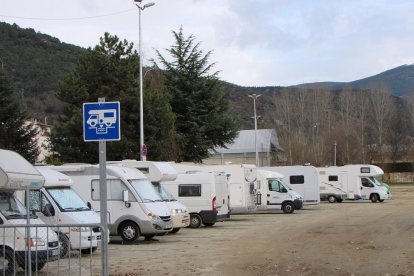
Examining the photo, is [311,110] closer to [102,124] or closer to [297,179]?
[297,179]

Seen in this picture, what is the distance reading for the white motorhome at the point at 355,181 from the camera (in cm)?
4569

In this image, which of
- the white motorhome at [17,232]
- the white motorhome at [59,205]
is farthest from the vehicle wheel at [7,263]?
the white motorhome at [59,205]

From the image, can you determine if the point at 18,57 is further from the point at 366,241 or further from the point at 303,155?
the point at 366,241

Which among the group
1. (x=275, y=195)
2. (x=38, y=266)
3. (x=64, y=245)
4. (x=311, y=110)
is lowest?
(x=38, y=266)

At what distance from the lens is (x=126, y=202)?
19.7m

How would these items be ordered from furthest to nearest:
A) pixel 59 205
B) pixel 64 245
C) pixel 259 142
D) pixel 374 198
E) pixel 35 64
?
pixel 259 142
pixel 35 64
pixel 374 198
pixel 59 205
pixel 64 245

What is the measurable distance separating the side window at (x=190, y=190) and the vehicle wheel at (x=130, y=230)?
6154 millimetres

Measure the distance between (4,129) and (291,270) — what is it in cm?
3075

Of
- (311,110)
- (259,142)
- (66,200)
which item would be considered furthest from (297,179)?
(311,110)

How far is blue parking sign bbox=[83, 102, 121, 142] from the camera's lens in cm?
904

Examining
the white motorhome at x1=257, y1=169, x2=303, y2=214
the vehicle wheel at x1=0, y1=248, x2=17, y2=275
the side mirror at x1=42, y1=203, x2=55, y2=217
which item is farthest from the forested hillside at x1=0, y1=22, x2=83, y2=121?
the vehicle wheel at x1=0, y1=248, x2=17, y2=275

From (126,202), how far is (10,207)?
702 centimetres

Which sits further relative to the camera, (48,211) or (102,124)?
(48,211)

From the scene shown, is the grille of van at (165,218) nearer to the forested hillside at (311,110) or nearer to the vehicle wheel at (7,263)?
the vehicle wheel at (7,263)
